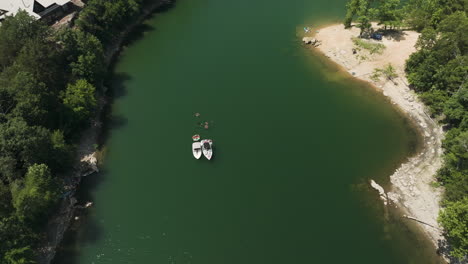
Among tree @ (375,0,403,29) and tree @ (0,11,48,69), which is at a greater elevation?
tree @ (375,0,403,29)

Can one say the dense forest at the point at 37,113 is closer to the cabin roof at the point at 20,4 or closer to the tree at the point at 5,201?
the tree at the point at 5,201

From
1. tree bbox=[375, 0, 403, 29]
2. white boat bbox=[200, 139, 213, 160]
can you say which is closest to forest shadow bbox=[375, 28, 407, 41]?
tree bbox=[375, 0, 403, 29]

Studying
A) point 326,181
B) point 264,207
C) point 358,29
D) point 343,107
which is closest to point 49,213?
point 264,207

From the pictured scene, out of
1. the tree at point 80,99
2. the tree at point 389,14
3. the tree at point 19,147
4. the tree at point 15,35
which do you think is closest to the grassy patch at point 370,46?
the tree at point 389,14

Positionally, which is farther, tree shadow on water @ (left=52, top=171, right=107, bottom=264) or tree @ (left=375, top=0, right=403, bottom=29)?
tree @ (left=375, top=0, right=403, bottom=29)

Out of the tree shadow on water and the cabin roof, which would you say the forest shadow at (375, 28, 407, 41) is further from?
the cabin roof

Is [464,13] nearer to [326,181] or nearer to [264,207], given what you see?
[326,181]

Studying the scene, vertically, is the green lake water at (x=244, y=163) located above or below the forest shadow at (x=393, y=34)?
below
